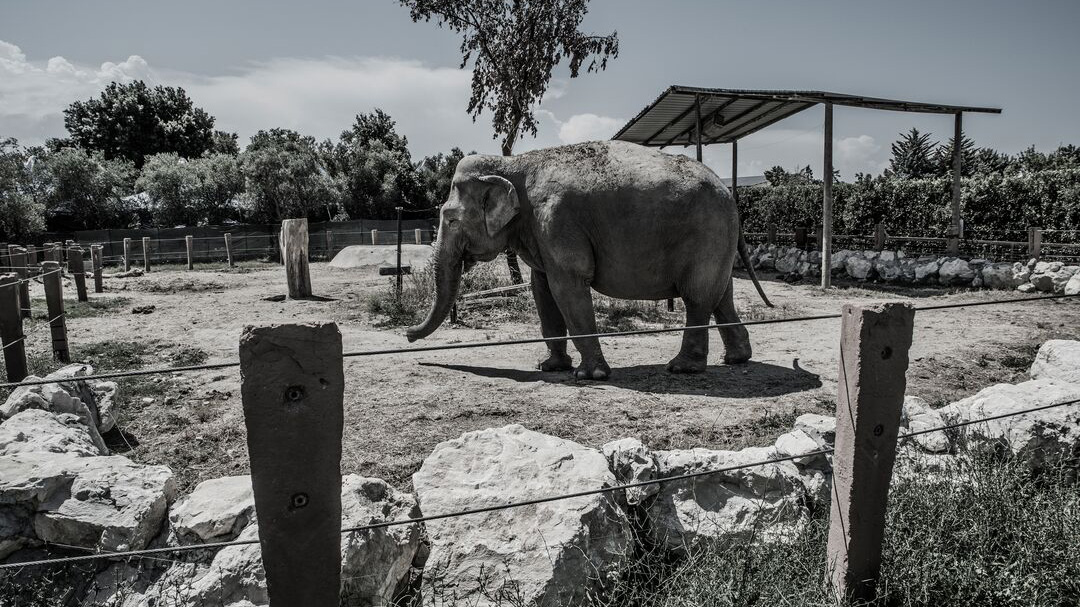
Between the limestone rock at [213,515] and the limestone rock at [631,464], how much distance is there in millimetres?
1666

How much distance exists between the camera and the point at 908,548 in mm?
2785

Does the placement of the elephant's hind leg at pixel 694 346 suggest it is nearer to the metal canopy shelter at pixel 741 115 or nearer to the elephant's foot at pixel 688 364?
the elephant's foot at pixel 688 364

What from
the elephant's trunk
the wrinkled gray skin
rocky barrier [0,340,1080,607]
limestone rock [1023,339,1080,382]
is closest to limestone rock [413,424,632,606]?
rocky barrier [0,340,1080,607]

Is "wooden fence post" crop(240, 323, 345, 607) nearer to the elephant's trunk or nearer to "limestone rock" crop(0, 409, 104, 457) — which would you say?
"limestone rock" crop(0, 409, 104, 457)

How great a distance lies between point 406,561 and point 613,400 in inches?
117

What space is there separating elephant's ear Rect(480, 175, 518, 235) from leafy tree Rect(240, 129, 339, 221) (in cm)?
2474

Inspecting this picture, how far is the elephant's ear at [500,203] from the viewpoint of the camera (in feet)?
20.9

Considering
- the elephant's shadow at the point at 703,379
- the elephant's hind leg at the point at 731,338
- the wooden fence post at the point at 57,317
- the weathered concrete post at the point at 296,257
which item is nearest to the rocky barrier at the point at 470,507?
the elephant's shadow at the point at 703,379

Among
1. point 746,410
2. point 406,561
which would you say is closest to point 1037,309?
point 746,410

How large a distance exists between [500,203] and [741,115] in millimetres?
11385

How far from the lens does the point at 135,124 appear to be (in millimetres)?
41688

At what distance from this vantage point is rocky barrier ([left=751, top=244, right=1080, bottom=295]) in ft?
39.7

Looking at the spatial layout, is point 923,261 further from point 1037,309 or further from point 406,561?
point 406,561

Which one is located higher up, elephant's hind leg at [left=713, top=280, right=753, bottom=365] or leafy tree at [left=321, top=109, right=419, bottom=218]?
leafy tree at [left=321, top=109, right=419, bottom=218]
